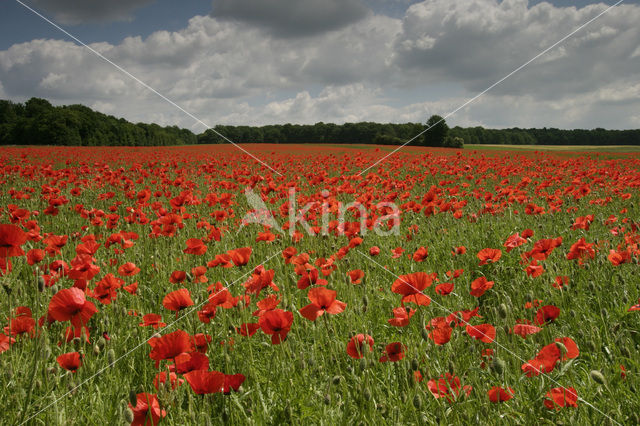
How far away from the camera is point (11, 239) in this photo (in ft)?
6.72

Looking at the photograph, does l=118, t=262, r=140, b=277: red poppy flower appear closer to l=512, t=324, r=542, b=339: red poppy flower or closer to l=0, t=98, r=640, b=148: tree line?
l=512, t=324, r=542, b=339: red poppy flower

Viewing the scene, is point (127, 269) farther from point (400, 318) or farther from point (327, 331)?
point (400, 318)

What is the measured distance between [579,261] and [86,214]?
494 centimetres

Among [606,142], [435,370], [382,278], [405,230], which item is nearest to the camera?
[435,370]

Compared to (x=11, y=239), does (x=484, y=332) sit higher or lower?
lower

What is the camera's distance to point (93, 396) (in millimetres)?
1928

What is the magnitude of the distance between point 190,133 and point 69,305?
67.7 meters

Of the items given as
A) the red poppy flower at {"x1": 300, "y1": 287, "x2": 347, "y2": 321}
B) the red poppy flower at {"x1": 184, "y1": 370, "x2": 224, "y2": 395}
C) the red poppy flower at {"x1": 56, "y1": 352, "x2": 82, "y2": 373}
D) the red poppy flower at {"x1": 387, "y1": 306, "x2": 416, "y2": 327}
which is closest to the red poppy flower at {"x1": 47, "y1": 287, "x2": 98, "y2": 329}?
the red poppy flower at {"x1": 56, "y1": 352, "x2": 82, "y2": 373}

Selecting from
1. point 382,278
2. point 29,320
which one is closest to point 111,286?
point 29,320

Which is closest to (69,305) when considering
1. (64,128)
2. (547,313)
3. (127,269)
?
(127,269)

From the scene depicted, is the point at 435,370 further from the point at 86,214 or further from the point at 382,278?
the point at 86,214

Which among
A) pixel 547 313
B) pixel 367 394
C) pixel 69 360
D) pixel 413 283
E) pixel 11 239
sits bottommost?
pixel 367 394

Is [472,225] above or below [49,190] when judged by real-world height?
below

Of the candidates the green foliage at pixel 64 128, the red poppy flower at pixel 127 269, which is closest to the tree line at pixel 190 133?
the green foliage at pixel 64 128
